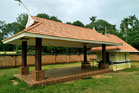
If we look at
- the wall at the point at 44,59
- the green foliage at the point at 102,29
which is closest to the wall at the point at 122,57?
the wall at the point at 44,59

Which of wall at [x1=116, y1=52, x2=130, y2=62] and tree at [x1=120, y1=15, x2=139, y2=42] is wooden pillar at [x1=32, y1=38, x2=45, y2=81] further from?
tree at [x1=120, y1=15, x2=139, y2=42]

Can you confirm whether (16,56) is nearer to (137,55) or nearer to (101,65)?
(101,65)

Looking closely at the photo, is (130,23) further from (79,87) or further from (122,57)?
(79,87)

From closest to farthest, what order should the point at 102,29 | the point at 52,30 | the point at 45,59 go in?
the point at 52,30 → the point at 45,59 → the point at 102,29

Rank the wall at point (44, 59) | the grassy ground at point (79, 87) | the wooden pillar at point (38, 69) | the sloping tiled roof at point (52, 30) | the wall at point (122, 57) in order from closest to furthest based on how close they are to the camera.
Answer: the grassy ground at point (79, 87) < the wooden pillar at point (38, 69) < the sloping tiled roof at point (52, 30) < the wall at point (122, 57) < the wall at point (44, 59)

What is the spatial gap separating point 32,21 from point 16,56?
26.2 feet

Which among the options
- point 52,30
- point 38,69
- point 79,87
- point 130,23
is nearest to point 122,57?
point 79,87

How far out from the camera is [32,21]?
7.52 m

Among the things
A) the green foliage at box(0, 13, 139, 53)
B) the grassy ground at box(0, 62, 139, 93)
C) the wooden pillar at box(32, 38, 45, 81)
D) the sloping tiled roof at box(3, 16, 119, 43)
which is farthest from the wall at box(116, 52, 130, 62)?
the wooden pillar at box(32, 38, 45, 81)

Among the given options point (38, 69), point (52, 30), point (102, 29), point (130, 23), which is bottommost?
point (38, 69)

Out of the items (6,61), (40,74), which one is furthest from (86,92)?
(6,61)

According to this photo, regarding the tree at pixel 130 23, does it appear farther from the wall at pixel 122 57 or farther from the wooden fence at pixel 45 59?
the wall at pixel 122 57

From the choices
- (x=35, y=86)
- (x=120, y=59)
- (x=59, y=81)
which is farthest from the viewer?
(x=120, y=59)

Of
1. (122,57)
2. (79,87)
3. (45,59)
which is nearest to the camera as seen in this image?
(79,87)
